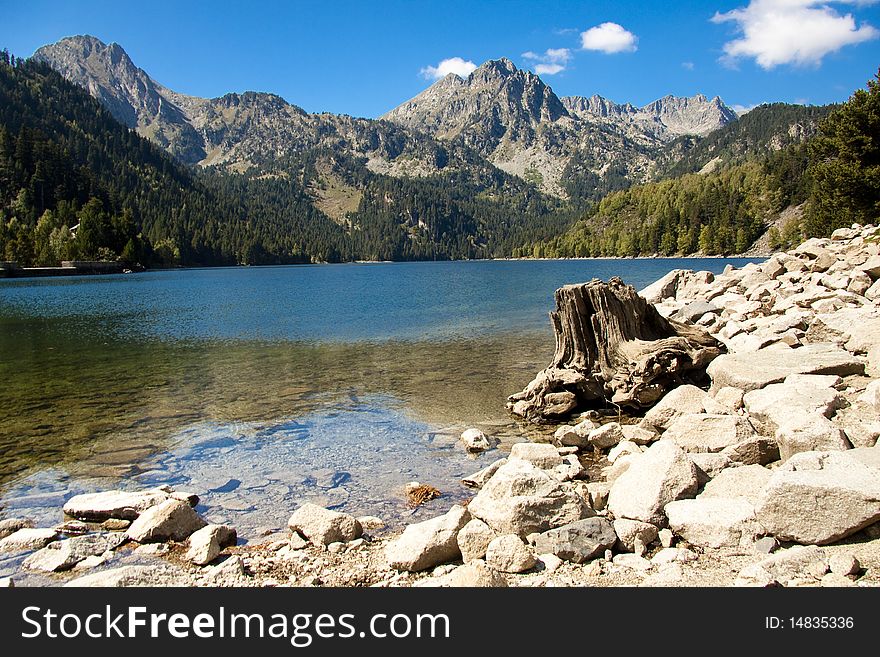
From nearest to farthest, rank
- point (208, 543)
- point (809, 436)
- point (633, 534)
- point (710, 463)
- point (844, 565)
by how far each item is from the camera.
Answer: point (844, 565), point (633, 534), point (208, 543), point (809, 436), point (710, 463)

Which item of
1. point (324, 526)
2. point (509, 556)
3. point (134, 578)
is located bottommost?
point (324, 526)

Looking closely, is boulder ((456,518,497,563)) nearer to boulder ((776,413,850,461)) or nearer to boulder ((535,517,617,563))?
boulder ((535,517,617,563))

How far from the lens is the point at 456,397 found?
18594 mm

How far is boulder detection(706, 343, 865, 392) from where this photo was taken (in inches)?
469

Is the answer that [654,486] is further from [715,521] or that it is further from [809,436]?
[809,436]

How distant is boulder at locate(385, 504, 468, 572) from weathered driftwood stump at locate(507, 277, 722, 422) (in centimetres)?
884

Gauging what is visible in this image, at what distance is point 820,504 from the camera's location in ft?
19.4

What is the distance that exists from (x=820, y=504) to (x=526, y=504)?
125 inches

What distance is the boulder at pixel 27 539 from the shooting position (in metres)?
8.12

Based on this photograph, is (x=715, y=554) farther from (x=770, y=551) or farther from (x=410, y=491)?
(x=410, y=491)

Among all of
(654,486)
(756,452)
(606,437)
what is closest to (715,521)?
(654,486)

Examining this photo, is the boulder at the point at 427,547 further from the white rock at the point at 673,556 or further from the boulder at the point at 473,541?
the white rock at the point at 673,556

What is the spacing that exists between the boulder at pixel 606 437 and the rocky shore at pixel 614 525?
0.36 meters
